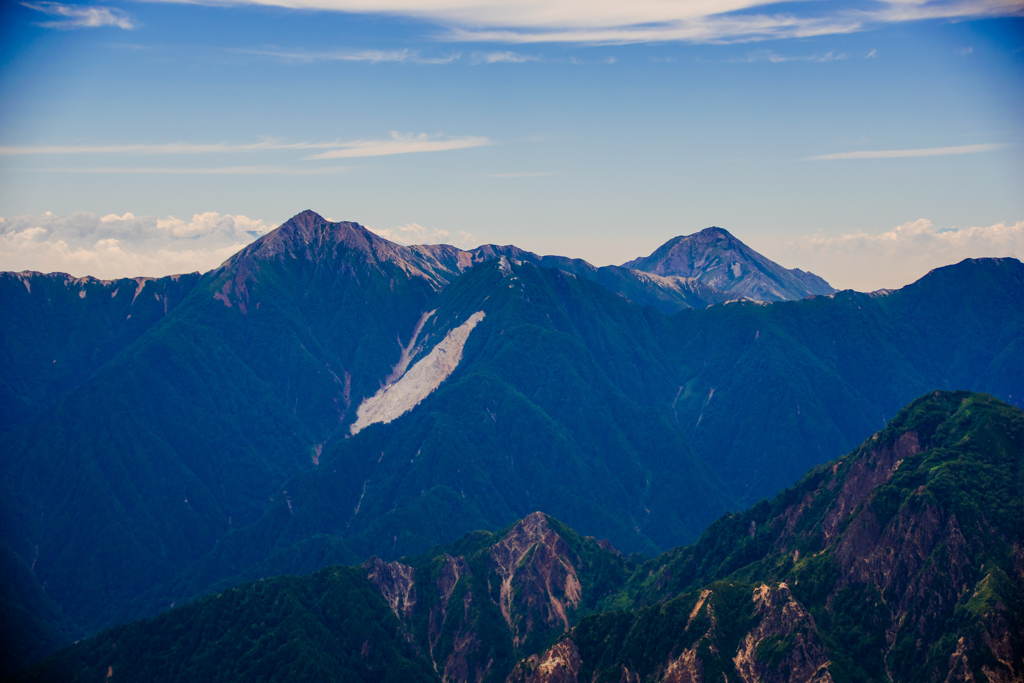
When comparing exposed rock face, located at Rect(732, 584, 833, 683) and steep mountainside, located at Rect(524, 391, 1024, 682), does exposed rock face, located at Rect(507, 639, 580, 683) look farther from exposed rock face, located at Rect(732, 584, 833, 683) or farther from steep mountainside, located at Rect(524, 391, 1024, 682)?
exposed rock face, located at Rect(732, 584, 833, 683)

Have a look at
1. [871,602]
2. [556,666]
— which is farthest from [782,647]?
[556,666]

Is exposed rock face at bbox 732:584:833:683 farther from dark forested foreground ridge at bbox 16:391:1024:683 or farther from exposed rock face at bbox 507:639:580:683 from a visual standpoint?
exposed rock face at bbox 507:639:580:683

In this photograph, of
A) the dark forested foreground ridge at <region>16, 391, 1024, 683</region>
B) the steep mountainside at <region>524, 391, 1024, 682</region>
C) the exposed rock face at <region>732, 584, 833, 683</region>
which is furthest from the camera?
the exposed rock face at <region>732, 584, 833, 683</region>

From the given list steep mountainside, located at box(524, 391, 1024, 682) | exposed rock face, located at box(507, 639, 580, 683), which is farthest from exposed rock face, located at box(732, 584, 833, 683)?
exposed rock face, located at box(507, 639, 580, 683)

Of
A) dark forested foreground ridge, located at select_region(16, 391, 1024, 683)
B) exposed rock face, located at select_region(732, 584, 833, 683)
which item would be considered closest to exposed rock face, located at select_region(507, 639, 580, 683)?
dark forested foreground ridge, located at select_region(16, 391, 1024, 683)

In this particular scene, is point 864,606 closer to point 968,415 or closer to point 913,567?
point 913,567

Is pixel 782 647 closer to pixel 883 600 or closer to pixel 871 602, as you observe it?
pixel 871 602

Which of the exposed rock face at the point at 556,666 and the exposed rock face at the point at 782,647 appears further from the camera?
the exposed rock face at the point at 556,666

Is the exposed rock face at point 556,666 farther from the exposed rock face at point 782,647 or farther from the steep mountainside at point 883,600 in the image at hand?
the exposed rock face at point 782,647

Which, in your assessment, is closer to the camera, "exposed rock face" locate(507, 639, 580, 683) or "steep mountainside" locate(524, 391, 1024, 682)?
"steep mountainside" locate(524, 391, 1024, 682)

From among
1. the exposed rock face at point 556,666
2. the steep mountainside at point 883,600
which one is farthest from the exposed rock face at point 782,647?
the exposed rock face at point 556,666

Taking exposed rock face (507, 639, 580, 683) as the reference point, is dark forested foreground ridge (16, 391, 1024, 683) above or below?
above

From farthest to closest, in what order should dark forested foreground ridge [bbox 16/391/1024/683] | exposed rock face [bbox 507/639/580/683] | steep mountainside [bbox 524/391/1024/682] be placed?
exposed rock face [bbox 507/639/580/683] → dark forested foreground ridge [bbox 16/391/1024/683] → steep mountainside [bbox 524/391/1024/682]

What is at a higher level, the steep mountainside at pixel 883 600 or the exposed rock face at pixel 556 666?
the steep mountainside at pixel 883 600
